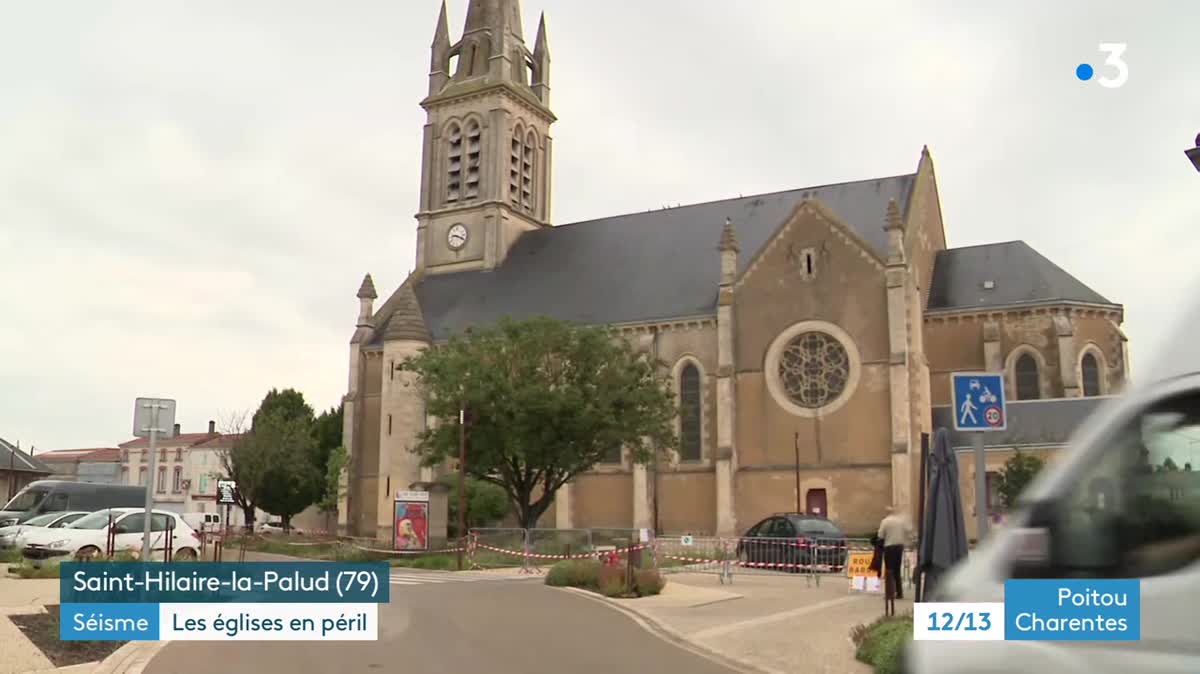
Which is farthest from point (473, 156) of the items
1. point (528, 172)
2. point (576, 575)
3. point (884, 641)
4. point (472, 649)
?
point (884, 641)

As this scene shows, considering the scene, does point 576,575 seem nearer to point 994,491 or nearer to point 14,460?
point 994,491

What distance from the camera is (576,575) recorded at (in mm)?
19766

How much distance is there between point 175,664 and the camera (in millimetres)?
10211

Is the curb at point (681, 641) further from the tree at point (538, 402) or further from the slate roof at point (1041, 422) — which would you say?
the slate roof at point (1041, 422)

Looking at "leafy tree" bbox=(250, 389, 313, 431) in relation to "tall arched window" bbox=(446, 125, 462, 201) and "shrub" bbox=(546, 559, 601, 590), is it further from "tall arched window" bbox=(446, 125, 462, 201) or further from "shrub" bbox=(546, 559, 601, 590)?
"shrub" bbox=(546, 559, 601, 590)

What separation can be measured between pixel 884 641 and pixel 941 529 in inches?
79.9

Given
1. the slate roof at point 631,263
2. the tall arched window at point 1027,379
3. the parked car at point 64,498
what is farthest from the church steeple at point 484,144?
the tall arched window at point 1027,379

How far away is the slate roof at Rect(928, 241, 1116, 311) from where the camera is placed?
128ft

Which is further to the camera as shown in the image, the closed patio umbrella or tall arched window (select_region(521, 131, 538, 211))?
tall arched window (select_region(521, 131, 538, 211))
